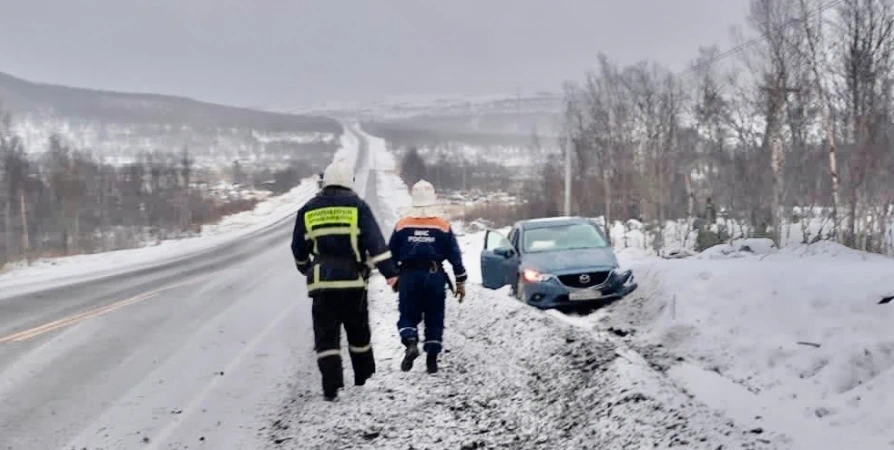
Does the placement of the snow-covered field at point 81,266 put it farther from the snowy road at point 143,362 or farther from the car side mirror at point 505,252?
the car side mirror at point 505,252

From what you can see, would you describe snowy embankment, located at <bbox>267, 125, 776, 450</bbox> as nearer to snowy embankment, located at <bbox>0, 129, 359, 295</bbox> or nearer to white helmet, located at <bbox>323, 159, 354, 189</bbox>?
white helmet, located at <bbox>323, 159, 354, 189</bbox>

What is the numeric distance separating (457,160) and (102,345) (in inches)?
5412

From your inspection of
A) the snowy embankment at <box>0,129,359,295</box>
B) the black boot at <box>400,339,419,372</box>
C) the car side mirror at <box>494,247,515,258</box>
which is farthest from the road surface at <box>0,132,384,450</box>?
the car side mirror at <box>494,247,515,258</box>

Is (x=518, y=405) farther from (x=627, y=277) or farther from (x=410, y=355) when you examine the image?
(x=627, y=277)

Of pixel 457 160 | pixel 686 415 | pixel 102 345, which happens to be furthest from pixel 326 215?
pixel 457 160

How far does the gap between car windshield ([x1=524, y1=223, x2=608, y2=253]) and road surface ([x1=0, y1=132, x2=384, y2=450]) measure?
156 inches

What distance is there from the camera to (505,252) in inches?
513

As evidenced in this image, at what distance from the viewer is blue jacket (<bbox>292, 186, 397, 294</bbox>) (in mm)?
6328

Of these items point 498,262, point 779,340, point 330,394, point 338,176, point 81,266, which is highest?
point 338,176

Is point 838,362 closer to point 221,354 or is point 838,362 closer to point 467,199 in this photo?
point 221,354

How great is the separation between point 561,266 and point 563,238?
5.21ft

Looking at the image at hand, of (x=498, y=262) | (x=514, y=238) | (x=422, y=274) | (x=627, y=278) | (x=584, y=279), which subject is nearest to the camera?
(x=422, y=274)

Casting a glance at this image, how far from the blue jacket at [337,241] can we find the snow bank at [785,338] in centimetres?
265

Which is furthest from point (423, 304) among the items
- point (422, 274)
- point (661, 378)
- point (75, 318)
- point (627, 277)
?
point (75, 318)
